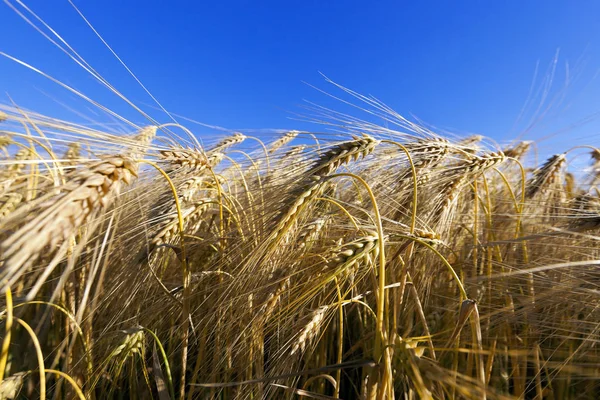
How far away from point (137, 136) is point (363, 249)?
167 centimetres

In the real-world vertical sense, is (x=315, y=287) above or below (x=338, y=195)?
below

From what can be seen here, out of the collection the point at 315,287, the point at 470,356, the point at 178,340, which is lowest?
the point at 178,340

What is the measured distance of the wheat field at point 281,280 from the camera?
3.23 ft

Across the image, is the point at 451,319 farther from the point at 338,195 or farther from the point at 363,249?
the point at 338,195

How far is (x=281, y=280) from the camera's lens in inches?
47.9

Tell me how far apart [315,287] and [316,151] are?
0.61 metres

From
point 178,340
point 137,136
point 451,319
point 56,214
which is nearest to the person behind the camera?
point 56,214

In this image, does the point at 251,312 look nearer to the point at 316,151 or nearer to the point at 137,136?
the point at 316,151

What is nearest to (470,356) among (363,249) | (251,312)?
(363,249)

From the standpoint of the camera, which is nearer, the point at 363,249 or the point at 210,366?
the point at 363,249

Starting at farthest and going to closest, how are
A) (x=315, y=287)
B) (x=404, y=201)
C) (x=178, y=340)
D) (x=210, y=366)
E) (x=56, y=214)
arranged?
1. (x=404, y=201)
2. (x=178, y=340)
3. (x=210, y=366)
4. (x=315, y=287)
5. (x=56, y=214)

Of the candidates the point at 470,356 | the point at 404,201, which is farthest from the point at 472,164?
the point at 470,356

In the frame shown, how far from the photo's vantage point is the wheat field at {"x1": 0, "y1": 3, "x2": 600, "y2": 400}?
0.99 meters

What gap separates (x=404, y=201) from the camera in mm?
1918
